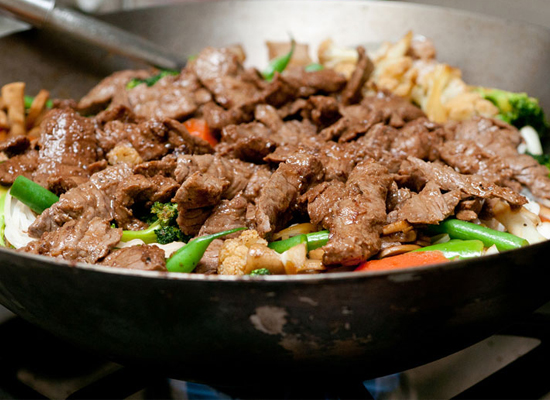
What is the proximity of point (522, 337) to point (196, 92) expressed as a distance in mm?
2485

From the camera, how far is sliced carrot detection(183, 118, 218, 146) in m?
3.30

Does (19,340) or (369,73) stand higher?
(369,73)

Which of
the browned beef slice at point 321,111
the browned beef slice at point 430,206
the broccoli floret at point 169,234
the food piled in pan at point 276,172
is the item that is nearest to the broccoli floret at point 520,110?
the food piled in pan at point 276,172

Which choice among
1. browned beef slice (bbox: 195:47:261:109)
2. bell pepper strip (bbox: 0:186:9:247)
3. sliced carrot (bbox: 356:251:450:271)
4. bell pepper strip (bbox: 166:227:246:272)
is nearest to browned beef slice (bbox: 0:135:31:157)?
bell pepper strip (bbox: 0:186:9:247)

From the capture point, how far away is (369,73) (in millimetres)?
3811

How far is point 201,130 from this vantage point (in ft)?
10.9

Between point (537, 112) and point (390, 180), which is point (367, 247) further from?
point (537, 112)

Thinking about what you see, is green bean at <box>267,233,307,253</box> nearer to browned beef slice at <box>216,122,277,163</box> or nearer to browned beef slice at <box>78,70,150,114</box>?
browned beef slice at <box>216,122,277,163</box>

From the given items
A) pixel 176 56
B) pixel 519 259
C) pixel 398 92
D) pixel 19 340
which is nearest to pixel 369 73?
pixel 398 92

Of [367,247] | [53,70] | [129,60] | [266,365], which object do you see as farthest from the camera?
[129,60]

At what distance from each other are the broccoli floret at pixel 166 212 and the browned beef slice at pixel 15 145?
990mm

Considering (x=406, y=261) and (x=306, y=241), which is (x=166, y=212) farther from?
(x=406, y=261)

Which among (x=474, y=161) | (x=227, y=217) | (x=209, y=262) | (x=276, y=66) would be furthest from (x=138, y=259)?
(x=276, y=66)

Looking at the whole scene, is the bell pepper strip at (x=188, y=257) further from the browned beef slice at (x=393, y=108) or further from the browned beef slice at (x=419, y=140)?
the browned beef slice at (x=393, y=108)
